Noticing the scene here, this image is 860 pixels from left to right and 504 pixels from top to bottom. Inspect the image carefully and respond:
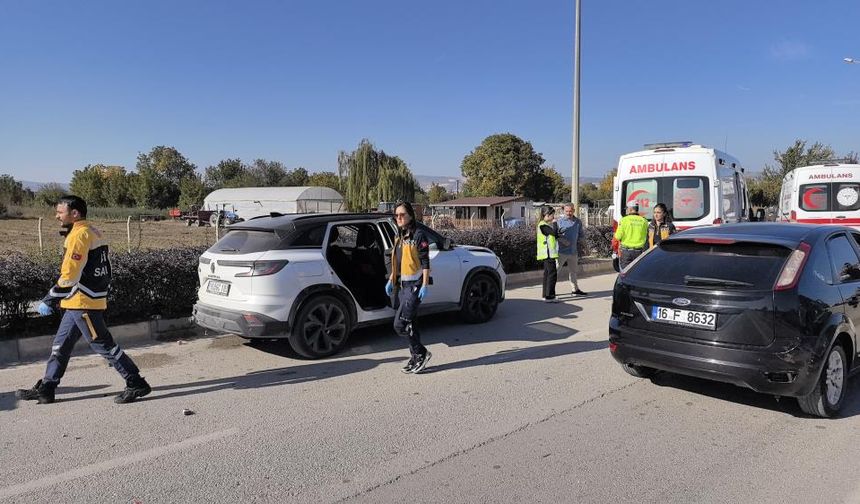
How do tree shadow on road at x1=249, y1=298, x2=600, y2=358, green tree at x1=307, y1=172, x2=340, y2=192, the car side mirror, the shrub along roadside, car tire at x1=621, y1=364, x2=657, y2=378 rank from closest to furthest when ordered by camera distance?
the car side mirror
car tire at x1=621, y1=364, x2=657, y2=378
the shrub along roadside
tree shadow on road at x1=249, y1=298, x2=600, y2=358
green tree at x1=307, y1=172, x2=340, y2=192

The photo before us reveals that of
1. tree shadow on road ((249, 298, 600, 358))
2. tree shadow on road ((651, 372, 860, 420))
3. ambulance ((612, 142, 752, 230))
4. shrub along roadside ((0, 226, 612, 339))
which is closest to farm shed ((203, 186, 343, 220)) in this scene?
ambulance ((612, 142, 752, 230))

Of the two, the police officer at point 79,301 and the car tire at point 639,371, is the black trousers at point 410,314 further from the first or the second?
the police officer at point 79,301

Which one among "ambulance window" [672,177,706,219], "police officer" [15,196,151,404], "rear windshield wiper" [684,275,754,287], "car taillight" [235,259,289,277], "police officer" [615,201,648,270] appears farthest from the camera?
"ambulance window" [672,177,706,219]

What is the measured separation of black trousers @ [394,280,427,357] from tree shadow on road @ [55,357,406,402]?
22.8 inches

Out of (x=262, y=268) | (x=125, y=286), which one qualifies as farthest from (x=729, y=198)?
(x=125, y=286)

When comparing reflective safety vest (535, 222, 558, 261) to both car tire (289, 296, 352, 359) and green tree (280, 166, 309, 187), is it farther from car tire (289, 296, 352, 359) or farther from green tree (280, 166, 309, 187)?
green tree (280, 166, 309, 187)

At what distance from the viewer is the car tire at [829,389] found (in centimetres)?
433

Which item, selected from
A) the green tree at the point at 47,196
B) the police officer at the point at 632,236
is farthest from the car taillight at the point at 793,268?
the green tree at the point at 47,196

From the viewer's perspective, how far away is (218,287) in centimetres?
618

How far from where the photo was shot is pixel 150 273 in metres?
7.33

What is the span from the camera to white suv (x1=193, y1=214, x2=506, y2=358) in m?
5.89

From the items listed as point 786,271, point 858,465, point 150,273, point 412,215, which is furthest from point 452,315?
point 858,465

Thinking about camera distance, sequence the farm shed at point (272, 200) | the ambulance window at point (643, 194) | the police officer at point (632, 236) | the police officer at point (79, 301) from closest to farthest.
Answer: the police officer at point (79, 301)
the police officer at point (632, 236)
the ambulance window at point (643, 194)
the farm shed at point (272, 200)

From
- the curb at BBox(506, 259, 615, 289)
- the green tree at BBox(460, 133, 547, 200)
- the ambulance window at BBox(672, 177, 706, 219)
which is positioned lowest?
the curb at BBox(506, 259, 615, 289)
